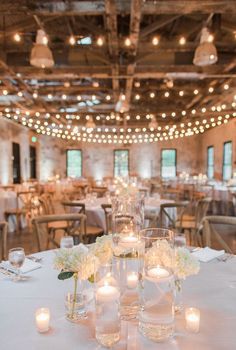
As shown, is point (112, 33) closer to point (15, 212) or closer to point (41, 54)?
point (41, 54)

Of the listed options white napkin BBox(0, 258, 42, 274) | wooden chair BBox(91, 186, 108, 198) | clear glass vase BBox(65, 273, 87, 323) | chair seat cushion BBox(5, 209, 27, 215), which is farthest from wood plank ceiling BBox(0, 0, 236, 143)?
clear glass vase BBox(65, 273, 87, 323)

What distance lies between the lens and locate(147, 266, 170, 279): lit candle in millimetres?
1116

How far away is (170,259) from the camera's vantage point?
112 cm

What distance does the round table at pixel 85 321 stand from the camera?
101 centimetres

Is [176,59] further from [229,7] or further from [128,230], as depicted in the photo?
[128,230]

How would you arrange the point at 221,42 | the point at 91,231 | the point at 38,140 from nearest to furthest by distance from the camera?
the point at 91,231 < the point at 221,42 < the point at 38,140

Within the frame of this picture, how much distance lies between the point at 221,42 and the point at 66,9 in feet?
10.9

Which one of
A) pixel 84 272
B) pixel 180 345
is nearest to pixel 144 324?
pixel 180 345

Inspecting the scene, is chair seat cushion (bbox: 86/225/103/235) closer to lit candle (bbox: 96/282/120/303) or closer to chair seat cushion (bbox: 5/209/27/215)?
chair seat cushion (bbox: 5/209/27/215)

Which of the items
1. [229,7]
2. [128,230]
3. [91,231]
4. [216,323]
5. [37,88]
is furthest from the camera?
[37,88]

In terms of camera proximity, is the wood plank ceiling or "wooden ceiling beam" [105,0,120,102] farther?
the wood plank ceiling

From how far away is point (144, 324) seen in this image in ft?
3.50

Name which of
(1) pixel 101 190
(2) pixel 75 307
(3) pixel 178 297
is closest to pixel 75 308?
(2) pixel 75 307

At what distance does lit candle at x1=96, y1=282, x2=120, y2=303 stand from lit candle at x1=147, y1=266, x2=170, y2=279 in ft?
0.47
